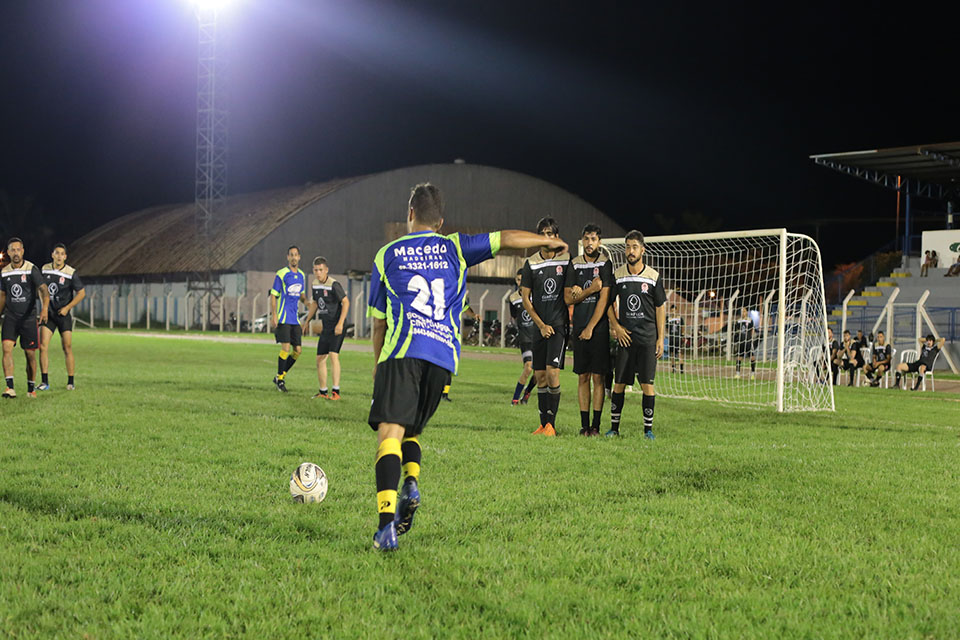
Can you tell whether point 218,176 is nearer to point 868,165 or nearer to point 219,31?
point 219,31

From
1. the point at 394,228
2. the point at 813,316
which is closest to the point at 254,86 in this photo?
the point at 394,228

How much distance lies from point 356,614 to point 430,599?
37 cm

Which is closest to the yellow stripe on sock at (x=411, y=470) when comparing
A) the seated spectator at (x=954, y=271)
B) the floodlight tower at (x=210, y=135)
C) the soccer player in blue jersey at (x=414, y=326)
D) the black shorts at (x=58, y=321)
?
the soccer player in blue jersey at (x=414, y=326)

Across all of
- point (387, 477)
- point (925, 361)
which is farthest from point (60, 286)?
point (925, 361)

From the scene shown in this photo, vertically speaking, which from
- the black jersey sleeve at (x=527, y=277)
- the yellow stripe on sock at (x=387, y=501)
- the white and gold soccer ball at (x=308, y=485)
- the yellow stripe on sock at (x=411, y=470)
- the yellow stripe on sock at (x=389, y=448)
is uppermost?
the black jersey sleeve at (x=527, y=277)

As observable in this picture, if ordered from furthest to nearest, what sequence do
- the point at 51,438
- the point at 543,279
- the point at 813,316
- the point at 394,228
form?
1. the point at 394,228
2. the point at 813,316
3. the point at 543,279
4. the point at 51,438

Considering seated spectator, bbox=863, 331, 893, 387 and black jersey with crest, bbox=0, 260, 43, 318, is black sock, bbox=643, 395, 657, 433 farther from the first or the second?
seated spectator, bbox=863, 331, 893, 387

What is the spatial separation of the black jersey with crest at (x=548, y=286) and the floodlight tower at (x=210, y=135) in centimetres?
4460

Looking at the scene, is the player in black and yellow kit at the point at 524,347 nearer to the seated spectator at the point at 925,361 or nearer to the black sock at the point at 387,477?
the black sock at the point at 387,477

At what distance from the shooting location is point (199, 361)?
22297 mm

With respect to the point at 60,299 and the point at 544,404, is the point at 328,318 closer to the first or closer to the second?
the point at 60,299

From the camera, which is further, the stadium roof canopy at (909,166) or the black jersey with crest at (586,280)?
the stadium roof canopy at (909,166)

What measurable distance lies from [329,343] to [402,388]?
8.77 m

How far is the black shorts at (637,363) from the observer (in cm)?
968
